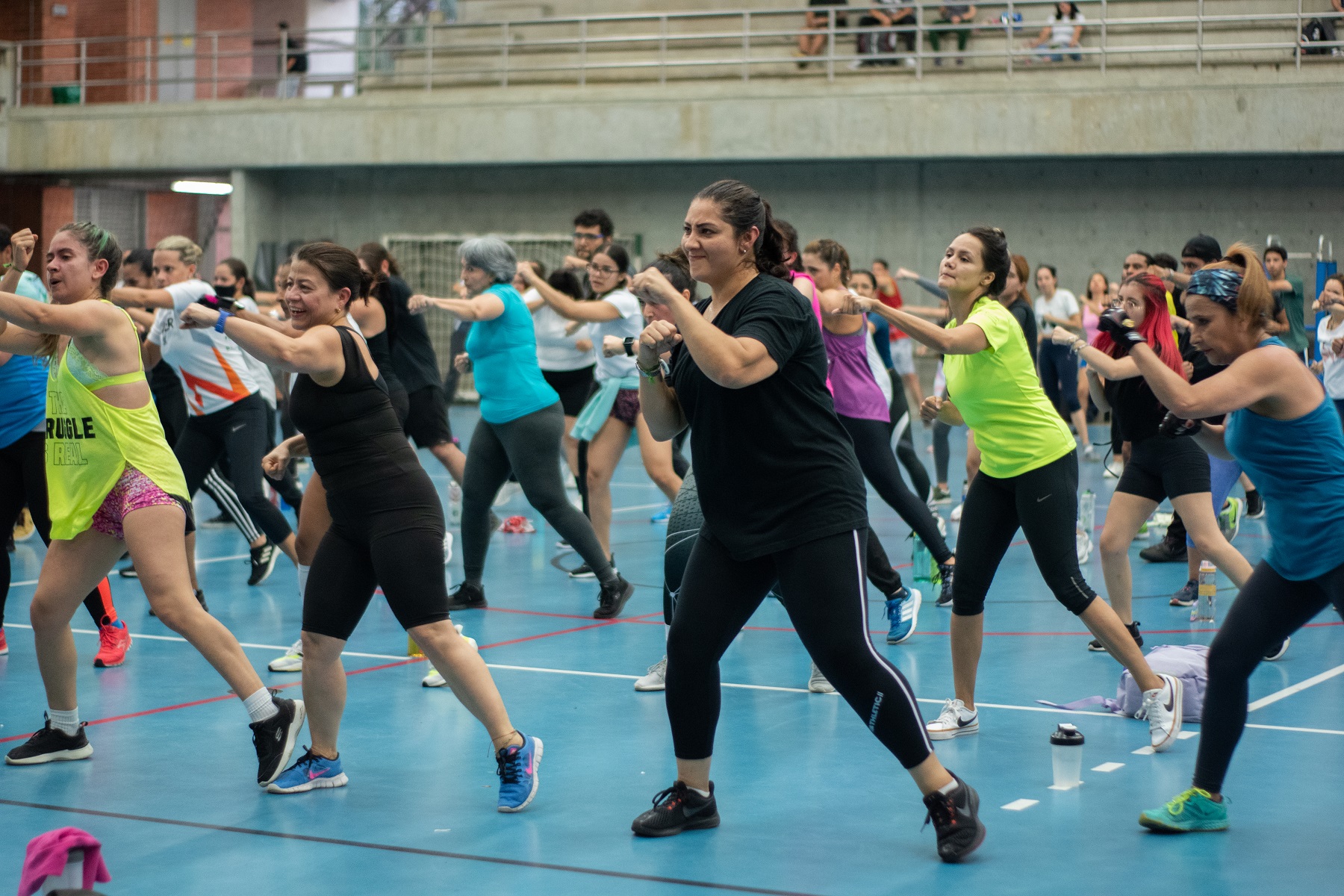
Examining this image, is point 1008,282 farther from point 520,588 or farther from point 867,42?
point 867,42

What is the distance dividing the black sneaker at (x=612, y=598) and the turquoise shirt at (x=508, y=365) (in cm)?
106

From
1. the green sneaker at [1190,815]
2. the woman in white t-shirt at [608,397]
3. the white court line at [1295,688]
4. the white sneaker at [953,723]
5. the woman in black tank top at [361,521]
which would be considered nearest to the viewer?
the green sneaker at [1190,815]

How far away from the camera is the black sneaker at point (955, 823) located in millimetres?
4066

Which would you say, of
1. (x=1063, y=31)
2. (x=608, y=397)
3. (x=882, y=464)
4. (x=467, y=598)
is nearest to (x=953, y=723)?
(x=882, y=464)

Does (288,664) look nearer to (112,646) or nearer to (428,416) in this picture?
(112,646)

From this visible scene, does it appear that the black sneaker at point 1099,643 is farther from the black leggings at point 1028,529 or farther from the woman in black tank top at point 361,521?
the woman in black tank top at point 361,521

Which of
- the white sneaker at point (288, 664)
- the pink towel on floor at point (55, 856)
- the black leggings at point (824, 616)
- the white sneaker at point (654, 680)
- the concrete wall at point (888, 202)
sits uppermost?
the concrete wall at point (888, 202)

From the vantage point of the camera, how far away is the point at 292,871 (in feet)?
13.4

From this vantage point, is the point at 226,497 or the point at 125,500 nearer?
the point at 125,500

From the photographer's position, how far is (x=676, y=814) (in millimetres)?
4402

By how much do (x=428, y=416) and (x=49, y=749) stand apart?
4.18 metres

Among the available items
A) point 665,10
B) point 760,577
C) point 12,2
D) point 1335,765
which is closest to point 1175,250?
point 665,10

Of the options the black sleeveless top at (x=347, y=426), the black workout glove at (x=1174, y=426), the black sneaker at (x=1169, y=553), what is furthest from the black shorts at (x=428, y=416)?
the black workout glove at (x=1174, y=426)

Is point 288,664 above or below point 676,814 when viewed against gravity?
below
